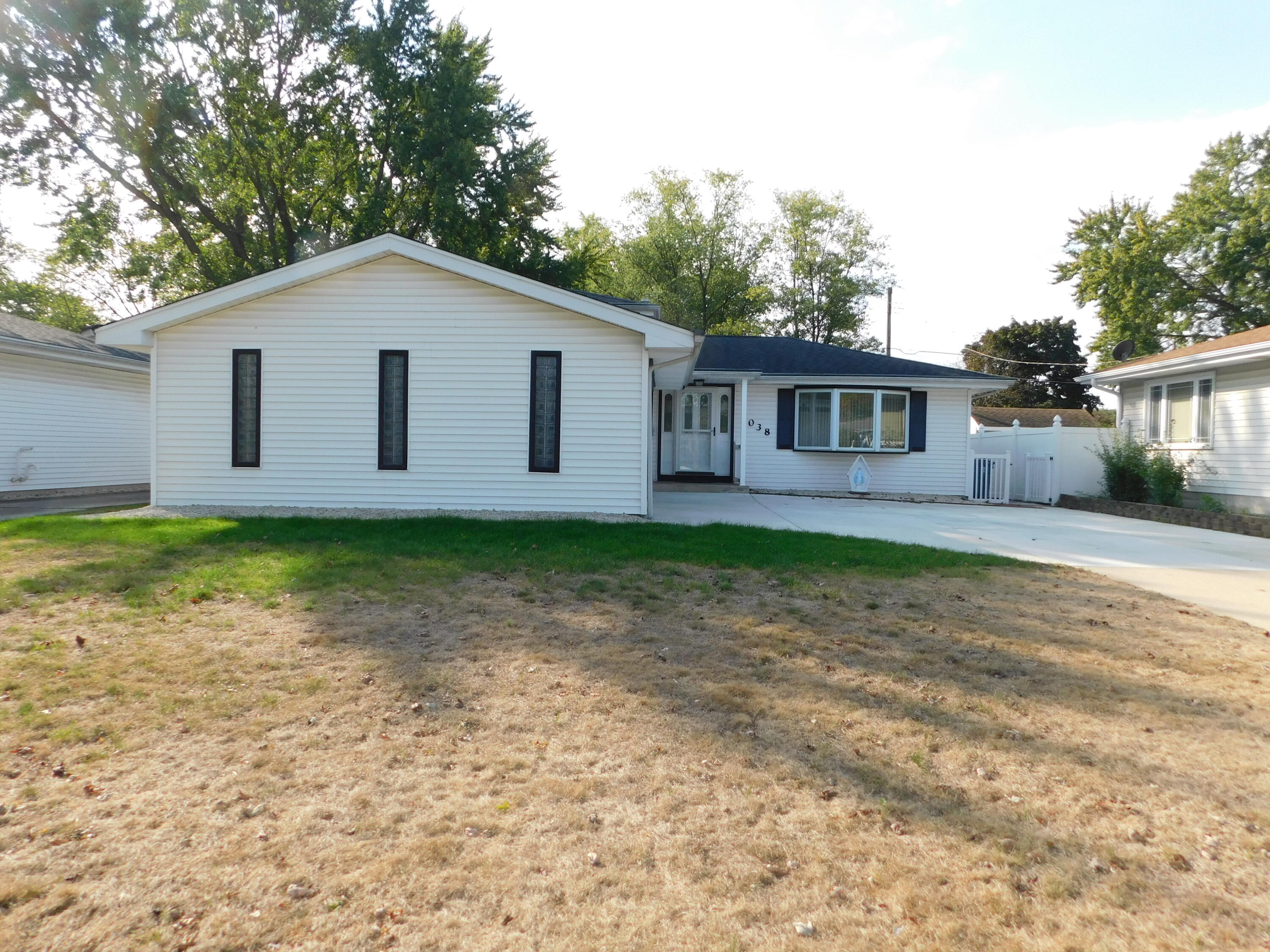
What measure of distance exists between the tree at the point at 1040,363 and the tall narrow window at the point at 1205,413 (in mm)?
32408

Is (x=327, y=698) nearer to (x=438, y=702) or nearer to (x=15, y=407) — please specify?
(x=438, y=702)

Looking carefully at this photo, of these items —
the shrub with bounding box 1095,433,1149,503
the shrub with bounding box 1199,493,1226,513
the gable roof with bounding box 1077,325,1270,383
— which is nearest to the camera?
the gable roof with bounding box 1077,325,1270,383

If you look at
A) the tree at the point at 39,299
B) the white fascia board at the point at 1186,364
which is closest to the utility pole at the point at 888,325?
the white fascia board at the point at 1186,364

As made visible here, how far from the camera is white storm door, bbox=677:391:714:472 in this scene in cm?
1800

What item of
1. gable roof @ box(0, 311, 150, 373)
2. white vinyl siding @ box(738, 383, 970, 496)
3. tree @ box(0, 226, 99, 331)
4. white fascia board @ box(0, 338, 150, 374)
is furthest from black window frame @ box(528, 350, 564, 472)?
tree @ box(0, 226, 99, 331)

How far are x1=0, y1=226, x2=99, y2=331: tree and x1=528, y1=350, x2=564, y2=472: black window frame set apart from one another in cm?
3314

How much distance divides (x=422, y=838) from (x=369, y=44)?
26.5m

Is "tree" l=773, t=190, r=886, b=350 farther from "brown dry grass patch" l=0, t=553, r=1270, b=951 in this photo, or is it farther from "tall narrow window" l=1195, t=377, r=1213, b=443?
"brown dry grass patch" l=0, t=553, r=1270, b=951

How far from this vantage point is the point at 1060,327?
4809 centimetres

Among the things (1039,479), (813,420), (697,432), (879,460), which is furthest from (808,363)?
A: (1039,479)

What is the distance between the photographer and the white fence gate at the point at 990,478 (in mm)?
17516

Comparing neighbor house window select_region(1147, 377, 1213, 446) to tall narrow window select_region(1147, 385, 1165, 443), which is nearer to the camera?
neighbor house window select_region(1147, 377, 1213, 446)

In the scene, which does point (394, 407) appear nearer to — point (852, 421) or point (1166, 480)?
point (852, 421)

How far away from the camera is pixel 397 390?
37.9ft
